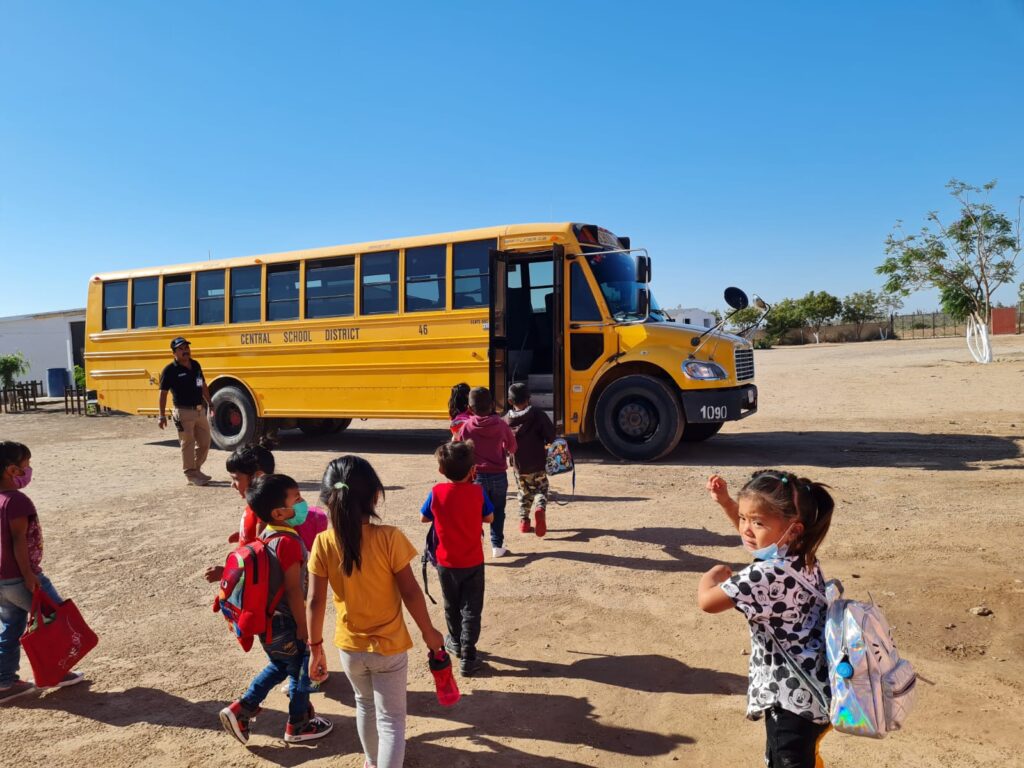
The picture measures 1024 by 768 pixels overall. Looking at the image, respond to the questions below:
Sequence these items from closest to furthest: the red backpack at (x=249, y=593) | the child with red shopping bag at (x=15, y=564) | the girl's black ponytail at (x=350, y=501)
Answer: the girl's black ponytail at (x=350, y=501)
the red backpack at (x=249, y=593)
the child with red shopping bag at (x=15, y=564)

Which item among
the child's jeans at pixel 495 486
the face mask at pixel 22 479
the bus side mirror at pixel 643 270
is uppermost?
the bus side mirror at pixel 643 270

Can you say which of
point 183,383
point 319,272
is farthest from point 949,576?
point 319,272

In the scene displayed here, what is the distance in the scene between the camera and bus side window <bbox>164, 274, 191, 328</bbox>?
12.4 metres

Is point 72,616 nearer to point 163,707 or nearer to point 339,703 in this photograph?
point 163,707

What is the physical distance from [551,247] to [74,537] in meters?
6.11

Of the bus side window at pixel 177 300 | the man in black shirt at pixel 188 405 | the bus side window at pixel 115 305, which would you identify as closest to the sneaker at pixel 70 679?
the man in black shirt at pixel 188 405

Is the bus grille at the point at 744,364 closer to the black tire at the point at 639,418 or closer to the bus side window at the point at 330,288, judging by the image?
the black tire at the point at 639,418

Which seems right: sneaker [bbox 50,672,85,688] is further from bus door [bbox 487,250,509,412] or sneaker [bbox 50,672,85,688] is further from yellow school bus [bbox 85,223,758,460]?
yellow school bus [bbox 85,223,758,460]

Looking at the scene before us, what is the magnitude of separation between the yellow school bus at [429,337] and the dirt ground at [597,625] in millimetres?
1028

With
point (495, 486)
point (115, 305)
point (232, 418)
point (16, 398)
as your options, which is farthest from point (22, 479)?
point (16, 398)

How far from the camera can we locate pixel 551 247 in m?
9.57

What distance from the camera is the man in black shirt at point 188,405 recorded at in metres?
9.02

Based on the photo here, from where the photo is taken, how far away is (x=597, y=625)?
4.18 meters

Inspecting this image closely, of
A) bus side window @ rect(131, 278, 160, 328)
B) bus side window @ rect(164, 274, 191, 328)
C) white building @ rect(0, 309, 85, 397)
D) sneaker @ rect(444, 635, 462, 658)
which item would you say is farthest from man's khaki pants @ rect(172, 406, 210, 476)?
white building @ rect(0, 309, 85, 397)
